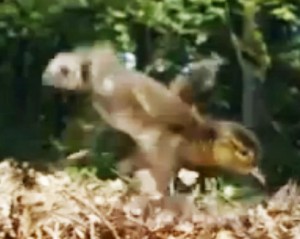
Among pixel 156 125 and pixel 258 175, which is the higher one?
pixel 156 125

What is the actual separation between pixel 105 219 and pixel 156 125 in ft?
1.02

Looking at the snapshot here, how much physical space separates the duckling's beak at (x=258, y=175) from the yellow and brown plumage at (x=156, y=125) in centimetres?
4

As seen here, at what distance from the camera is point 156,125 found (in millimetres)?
1245

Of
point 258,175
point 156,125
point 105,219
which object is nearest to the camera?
point 105,219

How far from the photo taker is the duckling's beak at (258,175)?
4.52 ft

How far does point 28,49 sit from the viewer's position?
1.51 m

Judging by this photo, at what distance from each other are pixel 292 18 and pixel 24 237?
0.75m

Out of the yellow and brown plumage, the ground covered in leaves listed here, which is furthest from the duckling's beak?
the ground covered in leaves

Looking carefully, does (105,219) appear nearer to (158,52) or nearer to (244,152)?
(244,152)

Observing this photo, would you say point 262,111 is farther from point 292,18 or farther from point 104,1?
point 104,1

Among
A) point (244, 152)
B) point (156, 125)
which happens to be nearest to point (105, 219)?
point (156, 125)

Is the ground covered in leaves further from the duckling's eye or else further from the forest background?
the forest background

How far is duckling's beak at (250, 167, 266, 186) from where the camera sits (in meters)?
1.38

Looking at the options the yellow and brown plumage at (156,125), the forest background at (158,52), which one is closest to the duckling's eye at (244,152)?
the yellow and brown plumage at (156,125)
